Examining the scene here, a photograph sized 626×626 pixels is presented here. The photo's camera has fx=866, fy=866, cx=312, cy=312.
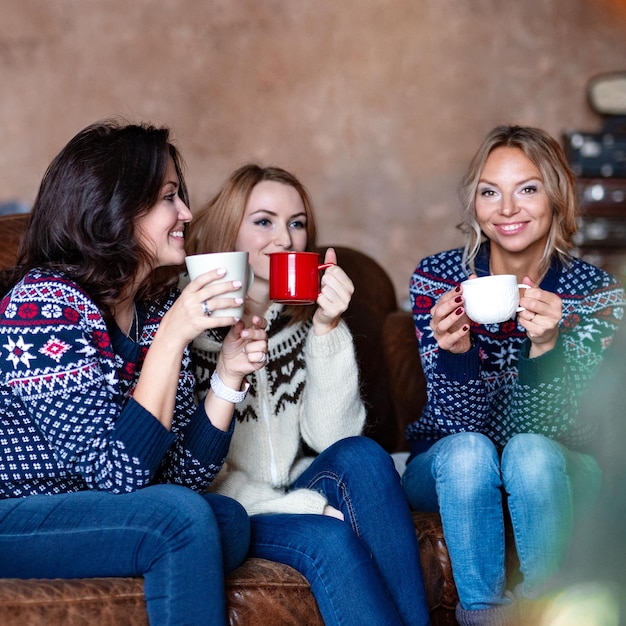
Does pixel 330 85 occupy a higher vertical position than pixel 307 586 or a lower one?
higher

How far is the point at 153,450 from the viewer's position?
129 cm

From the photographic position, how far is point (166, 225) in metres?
1.50

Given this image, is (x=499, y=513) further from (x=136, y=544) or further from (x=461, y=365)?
(x=136, y=544)

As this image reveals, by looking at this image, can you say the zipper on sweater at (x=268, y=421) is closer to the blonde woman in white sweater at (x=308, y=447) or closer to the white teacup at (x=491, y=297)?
the blonde woman in white sweater at (x=308, y=447)

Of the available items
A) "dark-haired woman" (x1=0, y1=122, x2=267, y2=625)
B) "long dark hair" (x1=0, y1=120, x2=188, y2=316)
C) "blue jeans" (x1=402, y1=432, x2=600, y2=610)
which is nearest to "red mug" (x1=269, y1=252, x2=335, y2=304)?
"dark-haired woman" (x1=0, y1=122, x2=267, y2=625)

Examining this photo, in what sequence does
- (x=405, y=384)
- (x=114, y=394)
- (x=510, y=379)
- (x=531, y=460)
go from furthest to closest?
(x=405, y=384)
(x=510, y=379)
(x=531, y=460)
(x=114, y=394)

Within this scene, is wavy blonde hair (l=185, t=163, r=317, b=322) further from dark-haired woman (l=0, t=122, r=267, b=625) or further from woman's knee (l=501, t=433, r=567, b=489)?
woman's knee (l=501, t=433, r=567, b=489)

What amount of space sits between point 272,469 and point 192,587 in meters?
0.54

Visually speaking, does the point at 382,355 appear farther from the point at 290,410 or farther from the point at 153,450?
the point at 153,450

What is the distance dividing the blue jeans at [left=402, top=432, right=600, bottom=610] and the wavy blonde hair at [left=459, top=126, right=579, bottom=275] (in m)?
0.49

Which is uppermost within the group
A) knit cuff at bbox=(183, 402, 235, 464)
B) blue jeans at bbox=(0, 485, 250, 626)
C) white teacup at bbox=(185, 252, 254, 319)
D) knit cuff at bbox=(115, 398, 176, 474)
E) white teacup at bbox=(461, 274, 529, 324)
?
white teacup at bbox=(185, 252, 254, 319)

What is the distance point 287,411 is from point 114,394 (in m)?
0.51

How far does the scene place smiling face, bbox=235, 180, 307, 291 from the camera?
6.00ft

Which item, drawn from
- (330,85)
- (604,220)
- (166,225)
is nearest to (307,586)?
(166,225)
